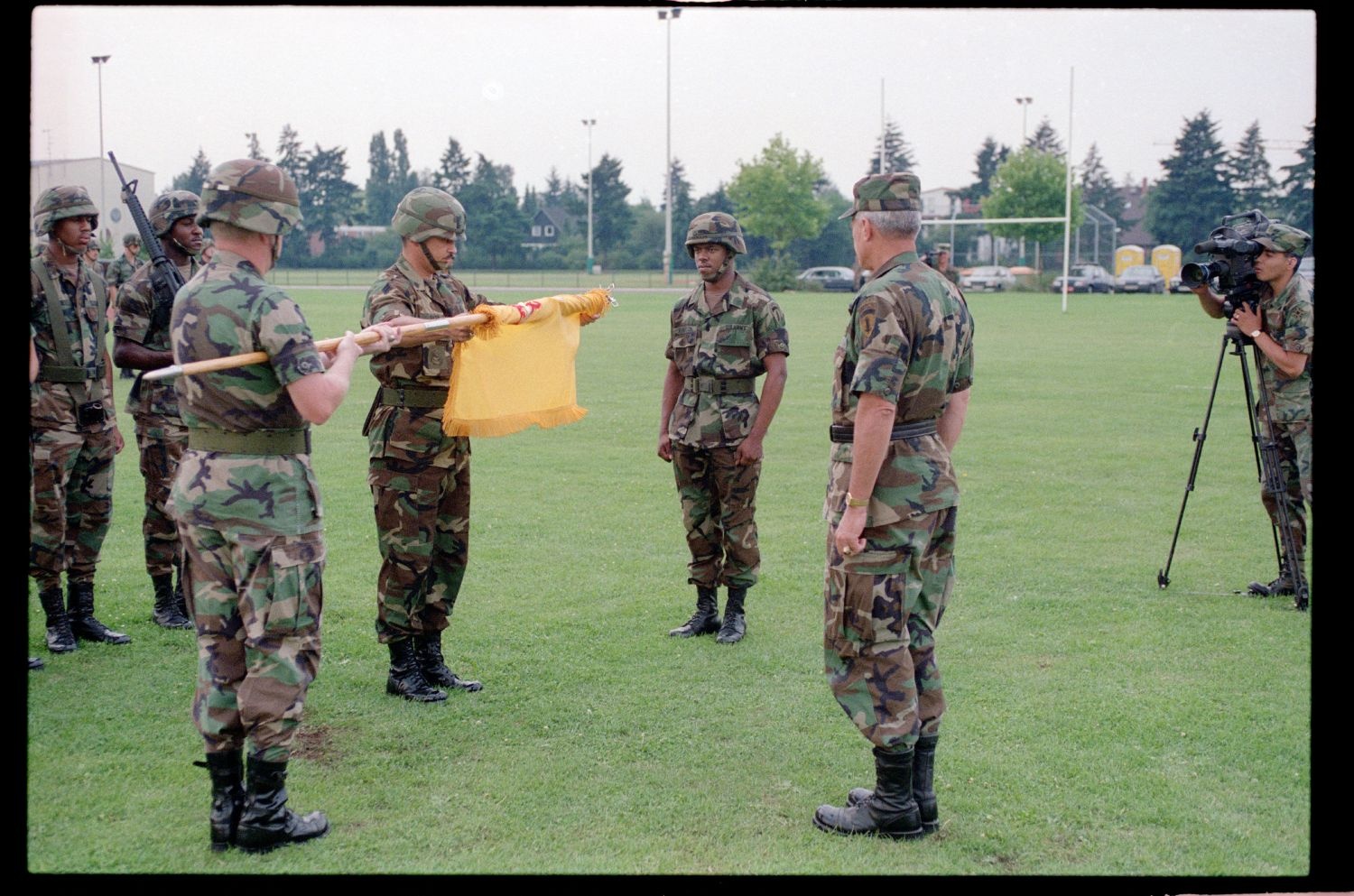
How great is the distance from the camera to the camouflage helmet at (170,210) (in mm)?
6871

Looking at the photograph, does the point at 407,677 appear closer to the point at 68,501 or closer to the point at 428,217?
the point at 428,217

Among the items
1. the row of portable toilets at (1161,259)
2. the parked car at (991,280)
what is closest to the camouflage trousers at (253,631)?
the parked car at (991,280)

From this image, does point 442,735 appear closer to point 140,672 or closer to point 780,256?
point 140,672

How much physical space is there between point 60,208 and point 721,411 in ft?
12.9

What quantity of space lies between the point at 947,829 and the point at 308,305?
36.4 m

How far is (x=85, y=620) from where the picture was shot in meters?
6.80

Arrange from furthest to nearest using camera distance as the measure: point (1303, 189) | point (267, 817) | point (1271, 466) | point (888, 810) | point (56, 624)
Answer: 1. point (1303, 189)
2. point (1271, 466)
3. point (56, 624)
4. point (888, 810)
5. point (267, 817)

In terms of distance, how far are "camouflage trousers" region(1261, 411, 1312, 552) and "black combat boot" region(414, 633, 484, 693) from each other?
5.32 m

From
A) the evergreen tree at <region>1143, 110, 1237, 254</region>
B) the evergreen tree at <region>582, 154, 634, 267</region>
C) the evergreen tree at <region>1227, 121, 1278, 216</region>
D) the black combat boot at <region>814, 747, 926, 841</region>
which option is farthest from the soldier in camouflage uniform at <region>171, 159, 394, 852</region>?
the evergreen tree at <region>582, 154, 634, 267</region>

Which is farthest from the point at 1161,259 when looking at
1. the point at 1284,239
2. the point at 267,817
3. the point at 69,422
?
the point at 267,817

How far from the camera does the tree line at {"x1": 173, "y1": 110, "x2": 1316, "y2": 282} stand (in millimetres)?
52719

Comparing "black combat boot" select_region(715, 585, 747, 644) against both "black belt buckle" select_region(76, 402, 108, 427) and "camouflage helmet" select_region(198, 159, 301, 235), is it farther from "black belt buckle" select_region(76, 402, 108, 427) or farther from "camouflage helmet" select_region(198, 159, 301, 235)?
"black belt buckle" select_region(76, 402, 108, 427)

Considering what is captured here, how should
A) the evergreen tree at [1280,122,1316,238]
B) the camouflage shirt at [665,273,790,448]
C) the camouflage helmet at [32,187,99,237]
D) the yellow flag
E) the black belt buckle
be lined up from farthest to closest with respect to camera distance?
the camouflage shirt at [665,273,790,448]
the black belt buckle
the camouflage helmet at [32,187,99,237]
the yellow flag
the evergreen tree at [1280,122,1316,238]

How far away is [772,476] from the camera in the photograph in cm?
1193
